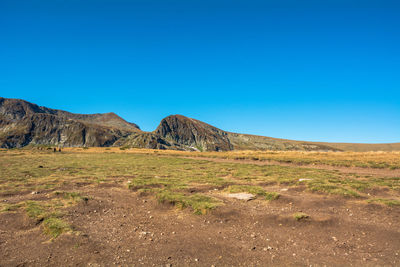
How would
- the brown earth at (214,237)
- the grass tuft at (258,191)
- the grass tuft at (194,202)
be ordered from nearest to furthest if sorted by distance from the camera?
1. the brown earth at (214,237)
2. the grass tuft at (194,202)
3. the grass tuft at (258,191)

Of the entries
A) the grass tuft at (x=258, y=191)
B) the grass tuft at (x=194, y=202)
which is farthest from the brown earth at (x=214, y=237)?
the grass tuft at (x=258, y=191)

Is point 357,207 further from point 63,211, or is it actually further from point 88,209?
point 63,211

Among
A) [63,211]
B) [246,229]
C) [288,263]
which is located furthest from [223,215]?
[63,211]

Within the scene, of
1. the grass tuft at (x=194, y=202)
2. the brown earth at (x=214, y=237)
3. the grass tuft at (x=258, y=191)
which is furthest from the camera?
the grass tuft at (x=258, y=191)

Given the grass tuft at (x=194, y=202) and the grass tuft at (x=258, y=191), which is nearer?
the grass tuft at (x=194, y=202)

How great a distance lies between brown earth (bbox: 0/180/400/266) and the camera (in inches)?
282

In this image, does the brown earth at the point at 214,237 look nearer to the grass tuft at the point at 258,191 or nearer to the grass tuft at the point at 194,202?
the grass tuft at the point at 194,202

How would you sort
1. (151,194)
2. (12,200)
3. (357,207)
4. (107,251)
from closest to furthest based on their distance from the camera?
(107,251) → (357,207) → (12,200) → (151,194)

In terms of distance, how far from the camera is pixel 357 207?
12117 mm

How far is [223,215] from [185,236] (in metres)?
2.87

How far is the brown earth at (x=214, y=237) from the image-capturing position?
7160 millimetres

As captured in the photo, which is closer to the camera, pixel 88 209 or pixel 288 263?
pixel 288 263

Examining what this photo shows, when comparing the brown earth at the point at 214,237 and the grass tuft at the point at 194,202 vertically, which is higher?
the grass tuft at the point at 194,202

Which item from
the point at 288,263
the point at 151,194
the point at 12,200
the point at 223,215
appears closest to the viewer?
the point at 288,263
